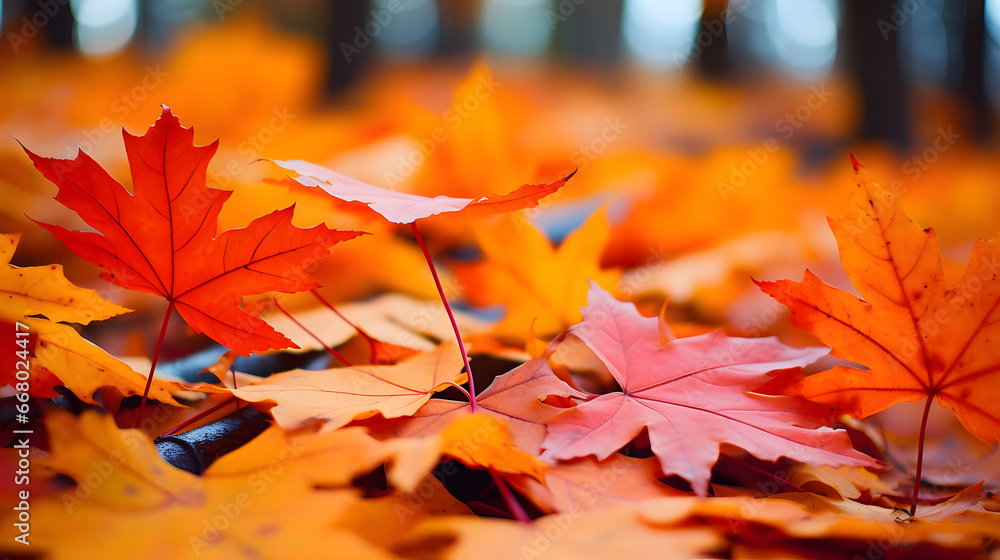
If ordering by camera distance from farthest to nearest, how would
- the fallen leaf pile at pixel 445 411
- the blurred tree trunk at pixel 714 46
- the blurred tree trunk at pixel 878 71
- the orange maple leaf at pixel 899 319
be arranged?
the blurred tree trunk at pixel 714 46
the blurred tree trunk at pixel 878 71
the orange maple leaf at pixel 899 319
the fallen leaf pile at pixel 445 411

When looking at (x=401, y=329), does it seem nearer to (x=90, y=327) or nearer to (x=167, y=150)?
(x=167, y=150)

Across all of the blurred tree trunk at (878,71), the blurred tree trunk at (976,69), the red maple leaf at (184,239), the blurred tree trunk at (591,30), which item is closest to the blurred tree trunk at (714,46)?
the blurred tree trunk at (976,69)

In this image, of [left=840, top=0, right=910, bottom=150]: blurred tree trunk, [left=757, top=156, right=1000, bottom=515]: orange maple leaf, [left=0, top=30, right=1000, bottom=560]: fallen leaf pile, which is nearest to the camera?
[left=0, top=30, right=1000, bottom=560]: fallen leaf pile

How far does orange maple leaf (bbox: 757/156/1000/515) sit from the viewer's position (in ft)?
1.49

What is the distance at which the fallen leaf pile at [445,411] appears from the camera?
0.33 m

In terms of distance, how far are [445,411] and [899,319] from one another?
384 millimetres

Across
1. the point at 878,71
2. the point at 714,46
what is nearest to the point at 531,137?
the point at 878,71

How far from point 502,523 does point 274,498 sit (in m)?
0.14

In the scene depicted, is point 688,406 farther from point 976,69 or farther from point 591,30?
point 591,30

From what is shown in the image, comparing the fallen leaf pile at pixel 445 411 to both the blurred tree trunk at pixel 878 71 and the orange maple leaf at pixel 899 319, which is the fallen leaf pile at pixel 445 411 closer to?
the orange maple leaf at pixel 899 319

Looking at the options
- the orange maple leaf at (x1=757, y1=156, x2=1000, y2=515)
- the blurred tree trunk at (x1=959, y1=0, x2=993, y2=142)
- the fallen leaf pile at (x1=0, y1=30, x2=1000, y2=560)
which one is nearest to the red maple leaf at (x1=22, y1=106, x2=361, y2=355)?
the fallen leaf pile at (x1=0, y1=30, x2=1000, y2=560)

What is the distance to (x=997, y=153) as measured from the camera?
320cm

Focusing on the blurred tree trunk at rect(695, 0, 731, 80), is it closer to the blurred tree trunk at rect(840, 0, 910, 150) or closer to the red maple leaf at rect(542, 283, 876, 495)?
the blurred tree trunk at rect(840, 0, 910, 150)

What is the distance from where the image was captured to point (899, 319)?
475 millimetres
